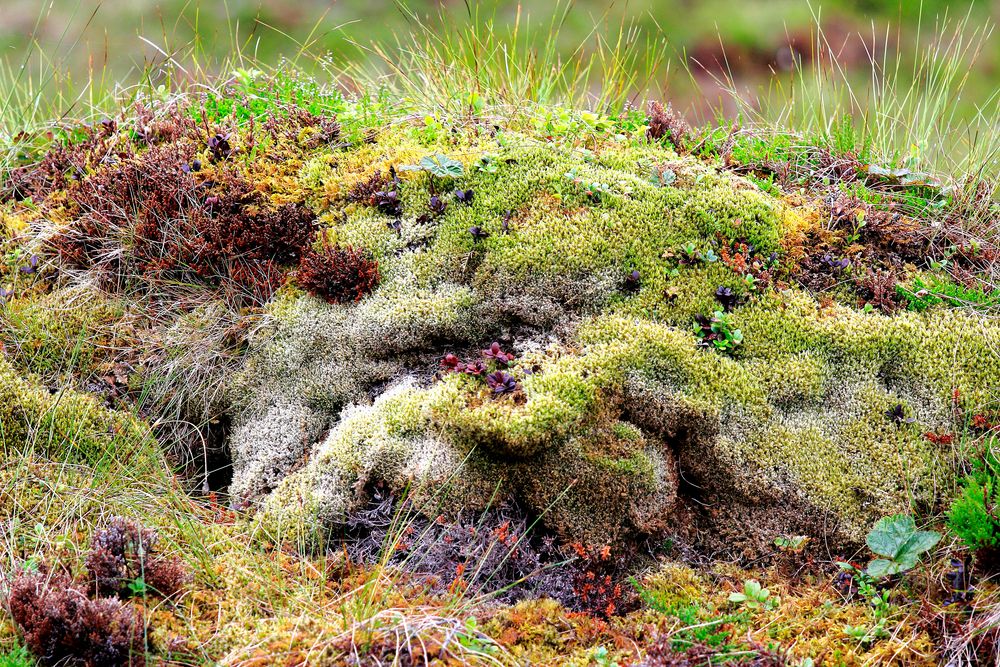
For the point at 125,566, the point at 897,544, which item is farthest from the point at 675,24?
the point at 125,566

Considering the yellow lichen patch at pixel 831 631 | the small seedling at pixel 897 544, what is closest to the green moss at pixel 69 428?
the yellow lichen patch at pixel 831 631

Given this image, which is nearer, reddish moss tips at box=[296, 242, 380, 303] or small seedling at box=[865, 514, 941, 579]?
small seedling at box=[865, 514, 941, 579]

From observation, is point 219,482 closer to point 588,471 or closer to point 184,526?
point 184,526

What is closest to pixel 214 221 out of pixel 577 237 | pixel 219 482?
pixel 219 482

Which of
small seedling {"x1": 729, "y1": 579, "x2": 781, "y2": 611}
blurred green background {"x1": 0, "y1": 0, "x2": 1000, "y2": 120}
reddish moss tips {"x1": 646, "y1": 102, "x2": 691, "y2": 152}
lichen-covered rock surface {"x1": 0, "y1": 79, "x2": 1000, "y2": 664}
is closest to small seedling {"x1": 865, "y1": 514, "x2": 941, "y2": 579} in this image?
lichen-covered rock surface {"x1": 0, "y1": 79, "x2": 1000, "y2": 664}

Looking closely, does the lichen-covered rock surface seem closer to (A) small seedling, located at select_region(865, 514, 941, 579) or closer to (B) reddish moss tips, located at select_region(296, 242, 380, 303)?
(B) reddish moss tips, located at select_region(296, 242, 380, 303)

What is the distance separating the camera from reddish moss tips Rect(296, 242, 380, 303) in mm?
4121

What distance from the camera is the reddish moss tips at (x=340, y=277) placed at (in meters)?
4.12

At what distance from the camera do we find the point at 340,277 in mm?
4121

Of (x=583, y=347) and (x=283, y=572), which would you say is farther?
(x=583, y=347)

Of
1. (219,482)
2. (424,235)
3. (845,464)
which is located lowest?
(219,482)

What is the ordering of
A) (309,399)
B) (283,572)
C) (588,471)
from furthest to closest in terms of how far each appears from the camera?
(309,399) < (588,471) < (283,572)

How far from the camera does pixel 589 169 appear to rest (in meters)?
4.42

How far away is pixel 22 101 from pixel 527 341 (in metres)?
5.09
